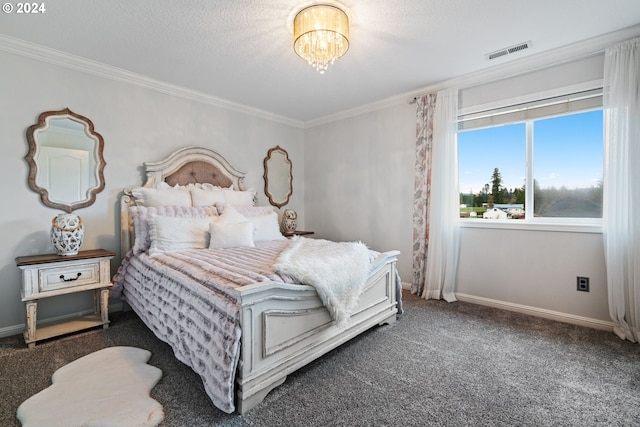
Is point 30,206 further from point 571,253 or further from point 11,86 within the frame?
point 571,253

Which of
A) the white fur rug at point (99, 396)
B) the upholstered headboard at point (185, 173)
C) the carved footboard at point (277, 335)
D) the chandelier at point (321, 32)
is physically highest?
the chandelier at point (321, 32)

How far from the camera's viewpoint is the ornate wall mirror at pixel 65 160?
257 cm

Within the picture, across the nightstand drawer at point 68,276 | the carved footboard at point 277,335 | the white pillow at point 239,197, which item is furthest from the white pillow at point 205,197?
the carved footboard at point 277,335

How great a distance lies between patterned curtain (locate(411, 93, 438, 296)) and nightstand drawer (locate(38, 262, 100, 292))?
3.25 meters

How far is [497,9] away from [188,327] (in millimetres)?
2954

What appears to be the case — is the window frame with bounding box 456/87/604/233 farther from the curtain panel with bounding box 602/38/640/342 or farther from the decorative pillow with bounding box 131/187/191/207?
the decorative pillow with bounding box 131/187/191/207

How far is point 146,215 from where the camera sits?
2797 millimetres

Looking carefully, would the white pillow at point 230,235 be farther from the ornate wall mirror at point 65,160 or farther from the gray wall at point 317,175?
the ornate wall mirror at point 65,160

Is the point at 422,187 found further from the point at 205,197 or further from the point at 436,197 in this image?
the point at 205,197

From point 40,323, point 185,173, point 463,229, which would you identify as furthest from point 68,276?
point 463,229

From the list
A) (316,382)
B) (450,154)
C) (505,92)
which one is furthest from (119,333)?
(505,92)

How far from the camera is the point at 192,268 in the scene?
6.56 feet

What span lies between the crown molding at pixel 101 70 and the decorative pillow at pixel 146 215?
4.46 ft

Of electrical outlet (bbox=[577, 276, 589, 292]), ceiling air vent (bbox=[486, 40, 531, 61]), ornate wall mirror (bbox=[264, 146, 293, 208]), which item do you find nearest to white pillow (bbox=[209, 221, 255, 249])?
ornate wall mirror (bbox=[264, 146, 293, 208])
